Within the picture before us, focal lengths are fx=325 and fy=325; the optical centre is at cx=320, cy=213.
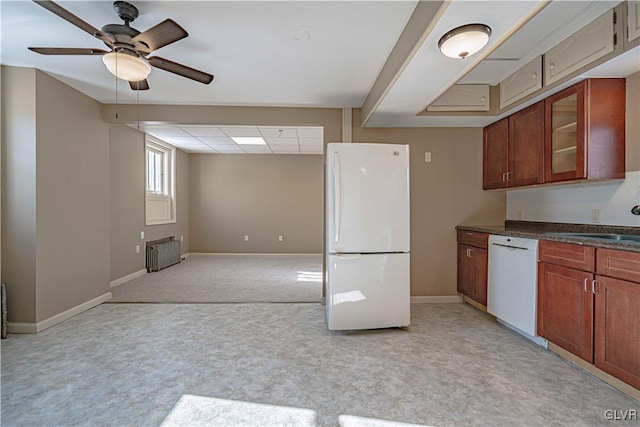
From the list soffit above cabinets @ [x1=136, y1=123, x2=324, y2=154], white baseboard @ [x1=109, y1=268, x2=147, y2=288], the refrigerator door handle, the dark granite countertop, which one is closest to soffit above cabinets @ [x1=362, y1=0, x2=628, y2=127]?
the refrigerator door handle

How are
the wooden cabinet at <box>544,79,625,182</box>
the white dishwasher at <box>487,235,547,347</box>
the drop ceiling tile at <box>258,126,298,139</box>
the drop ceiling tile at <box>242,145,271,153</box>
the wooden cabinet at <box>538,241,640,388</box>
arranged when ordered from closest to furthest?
the wooden cabinet at <box>538,241,640,388</box> < the wooden cabinet at <box>544,79,625,182</box> < the white dishwasher at <box>487,235,547,347</box> < the drop ceiling tile at <box>258,126,298,139</box> < the drop ceiling tile at <box>242,145,271,153</box>

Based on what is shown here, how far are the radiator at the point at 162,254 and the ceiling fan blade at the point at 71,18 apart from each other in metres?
4.23

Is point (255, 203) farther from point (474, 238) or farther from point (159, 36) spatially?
point (159, 36)

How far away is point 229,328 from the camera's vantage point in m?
2.98

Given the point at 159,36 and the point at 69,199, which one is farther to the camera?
the point at 69,199

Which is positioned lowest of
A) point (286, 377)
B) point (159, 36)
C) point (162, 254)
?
point (286, 377)

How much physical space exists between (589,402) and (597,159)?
1666mm

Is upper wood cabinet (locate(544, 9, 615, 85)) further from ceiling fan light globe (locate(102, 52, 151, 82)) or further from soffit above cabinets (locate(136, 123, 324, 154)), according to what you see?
ceiling fan light globe (locate(102, 52, 151, 82))

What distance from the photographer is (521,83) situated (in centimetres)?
293

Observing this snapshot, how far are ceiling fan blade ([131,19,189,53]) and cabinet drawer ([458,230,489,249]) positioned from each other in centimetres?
307

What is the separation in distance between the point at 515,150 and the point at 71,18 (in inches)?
143

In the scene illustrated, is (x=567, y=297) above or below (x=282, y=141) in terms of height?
below

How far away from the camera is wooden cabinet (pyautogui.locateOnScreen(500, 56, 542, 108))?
2725mm

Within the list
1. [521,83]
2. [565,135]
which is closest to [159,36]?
[521,83]
